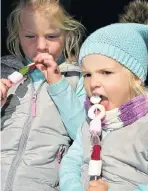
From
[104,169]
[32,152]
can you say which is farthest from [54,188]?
[104,169]

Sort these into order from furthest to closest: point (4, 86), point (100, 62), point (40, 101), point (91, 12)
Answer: point (91, 12)
point (40, 101)
point (4, 86)
point (100, 62)

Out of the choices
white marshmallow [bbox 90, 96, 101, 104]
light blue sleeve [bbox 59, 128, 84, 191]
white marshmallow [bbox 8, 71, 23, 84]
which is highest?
white marshmallow [bbox 8, 71, 23, 84]

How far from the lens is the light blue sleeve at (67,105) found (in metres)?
1.87

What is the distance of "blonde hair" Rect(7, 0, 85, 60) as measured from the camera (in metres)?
1.98

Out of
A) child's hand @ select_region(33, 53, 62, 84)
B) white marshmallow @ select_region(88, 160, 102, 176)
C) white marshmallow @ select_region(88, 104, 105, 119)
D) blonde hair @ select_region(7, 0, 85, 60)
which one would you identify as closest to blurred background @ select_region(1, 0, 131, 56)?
blonde hair @ select_region(7, 0, 85, 60)

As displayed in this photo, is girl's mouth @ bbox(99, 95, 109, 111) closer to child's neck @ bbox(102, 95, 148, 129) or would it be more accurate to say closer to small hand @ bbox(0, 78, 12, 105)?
child's neck @ bbox(102, 95, 148, 129)

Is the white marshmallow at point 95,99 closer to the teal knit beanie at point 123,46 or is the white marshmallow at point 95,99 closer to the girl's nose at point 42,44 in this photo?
the teal knit beanie at point 123,46

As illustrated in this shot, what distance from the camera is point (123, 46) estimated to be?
5.41 feet

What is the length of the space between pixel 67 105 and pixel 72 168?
273mm

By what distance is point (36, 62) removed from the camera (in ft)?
6.31

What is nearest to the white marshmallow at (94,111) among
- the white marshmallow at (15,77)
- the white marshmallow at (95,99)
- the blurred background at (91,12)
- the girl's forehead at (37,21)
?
the white marshmallow at (95,99)

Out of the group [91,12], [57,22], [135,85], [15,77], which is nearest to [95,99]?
[135,85]

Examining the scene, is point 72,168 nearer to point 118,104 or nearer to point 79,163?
point 79,163

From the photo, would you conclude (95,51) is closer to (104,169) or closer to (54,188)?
(104,169)
